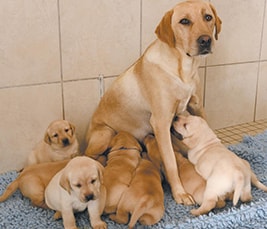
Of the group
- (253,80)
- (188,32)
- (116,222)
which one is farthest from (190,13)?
(253,80)

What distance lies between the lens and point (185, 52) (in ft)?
5.60

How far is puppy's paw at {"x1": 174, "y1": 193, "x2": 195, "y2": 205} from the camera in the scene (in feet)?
5.37

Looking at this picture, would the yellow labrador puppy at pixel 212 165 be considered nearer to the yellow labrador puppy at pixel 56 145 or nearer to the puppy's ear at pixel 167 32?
the puppy's ear at pixel 167 32

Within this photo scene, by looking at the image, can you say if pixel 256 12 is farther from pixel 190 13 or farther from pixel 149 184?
pixel 149 184

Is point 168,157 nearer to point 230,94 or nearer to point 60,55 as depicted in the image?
point 60,55

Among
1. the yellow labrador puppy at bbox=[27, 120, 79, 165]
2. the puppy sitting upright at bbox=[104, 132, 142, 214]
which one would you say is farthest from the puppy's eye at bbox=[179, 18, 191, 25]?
the yellow labrador puppy at bbox=[27, 120, 79, 165]

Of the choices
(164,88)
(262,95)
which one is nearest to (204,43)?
(164,88)

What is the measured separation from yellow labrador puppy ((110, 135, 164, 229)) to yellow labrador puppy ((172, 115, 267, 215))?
0.54 ft

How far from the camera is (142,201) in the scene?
1.43 metres

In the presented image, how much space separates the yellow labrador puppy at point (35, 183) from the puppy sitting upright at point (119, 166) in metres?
0.22

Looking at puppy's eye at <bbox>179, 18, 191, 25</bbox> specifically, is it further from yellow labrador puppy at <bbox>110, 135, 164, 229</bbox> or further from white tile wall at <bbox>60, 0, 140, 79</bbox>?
yellow labrador puppy at <bbox>110, 135, 164, 229</bbox>

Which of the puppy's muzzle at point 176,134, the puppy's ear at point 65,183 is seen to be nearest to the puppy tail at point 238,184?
the puppy's muzzle at point 176,134

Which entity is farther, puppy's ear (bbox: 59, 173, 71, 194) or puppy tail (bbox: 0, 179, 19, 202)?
puppy tail (bbox: 0, 179, 19, 202)

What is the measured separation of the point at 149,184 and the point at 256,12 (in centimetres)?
145
